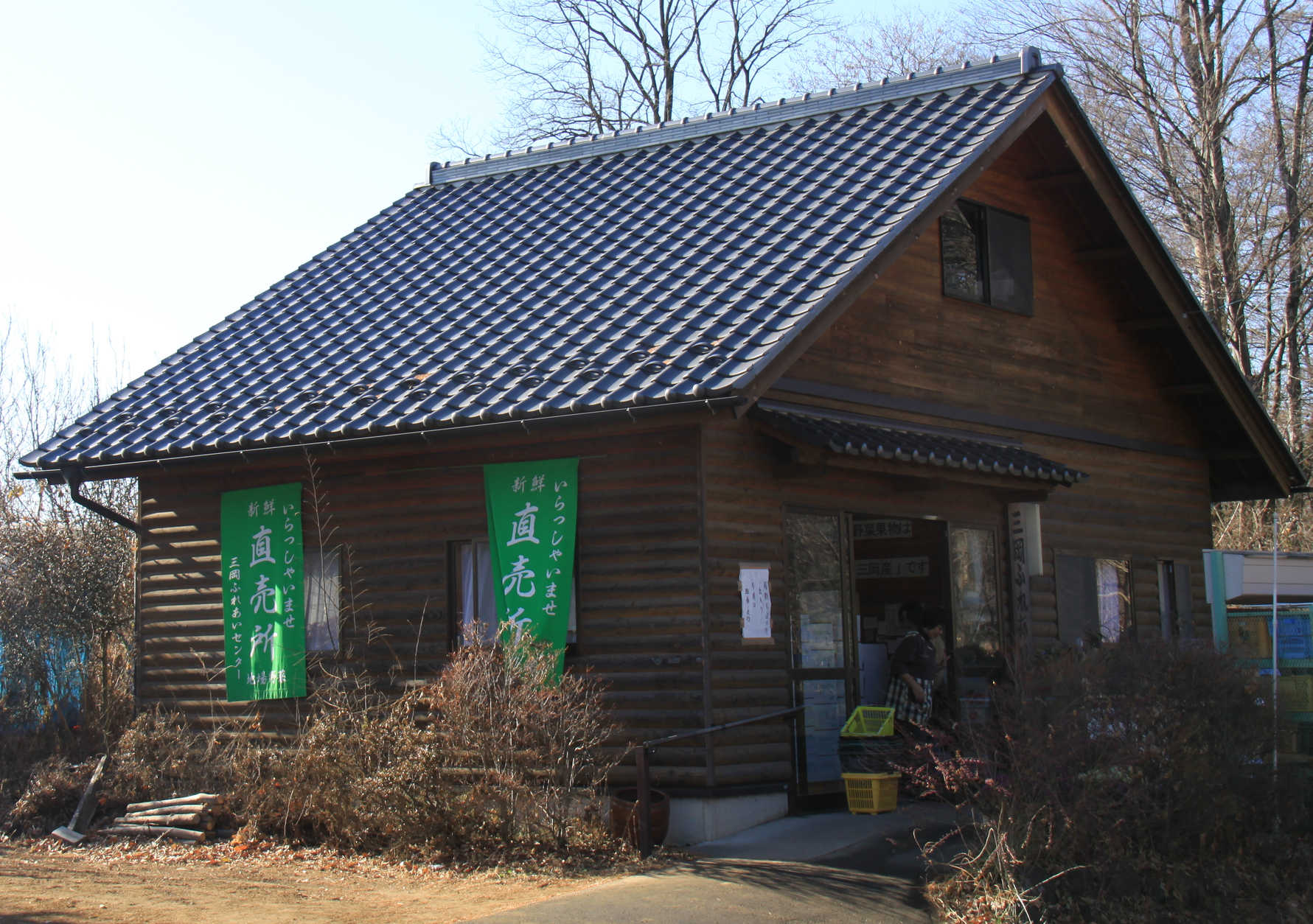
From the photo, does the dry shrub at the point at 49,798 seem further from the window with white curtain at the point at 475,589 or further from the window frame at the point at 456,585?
the window with white curtain at the point at 475,589

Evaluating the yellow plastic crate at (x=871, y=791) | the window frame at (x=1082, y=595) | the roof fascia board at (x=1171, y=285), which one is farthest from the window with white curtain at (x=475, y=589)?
the roof fascia board at (x=1171, y=285)

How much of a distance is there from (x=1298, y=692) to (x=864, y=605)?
5.99m

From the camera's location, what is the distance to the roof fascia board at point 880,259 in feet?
34.0

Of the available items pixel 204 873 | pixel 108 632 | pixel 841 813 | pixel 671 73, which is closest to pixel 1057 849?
pixel 841 813

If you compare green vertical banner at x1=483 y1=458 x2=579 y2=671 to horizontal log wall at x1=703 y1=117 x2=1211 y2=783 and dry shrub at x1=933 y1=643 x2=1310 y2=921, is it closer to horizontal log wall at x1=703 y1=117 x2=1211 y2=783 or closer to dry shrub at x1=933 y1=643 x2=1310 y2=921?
horizontal log wall at x1=703 y1=117 x2=1211 y2=783

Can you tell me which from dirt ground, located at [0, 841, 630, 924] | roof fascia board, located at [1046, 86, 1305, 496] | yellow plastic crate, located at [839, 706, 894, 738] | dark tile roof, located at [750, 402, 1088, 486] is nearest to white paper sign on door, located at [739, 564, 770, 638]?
yellow plastic crate, located at [839, 706, 894, 738]

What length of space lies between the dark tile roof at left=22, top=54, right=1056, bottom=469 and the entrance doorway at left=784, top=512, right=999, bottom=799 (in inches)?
82.2

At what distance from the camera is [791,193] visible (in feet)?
44.5

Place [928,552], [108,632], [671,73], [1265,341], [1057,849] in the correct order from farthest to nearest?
1. [671,73]
2. [1265,341]
3. [108,632]
4. [928,552]
5. [1057,849]

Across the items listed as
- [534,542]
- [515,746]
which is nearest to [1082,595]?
[534,542]

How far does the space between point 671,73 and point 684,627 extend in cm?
2228

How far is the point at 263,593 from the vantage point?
13.2m

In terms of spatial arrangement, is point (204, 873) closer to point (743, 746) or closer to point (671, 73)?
point (743, 746)

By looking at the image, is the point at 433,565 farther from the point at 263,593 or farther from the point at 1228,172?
the point at 1228,172
